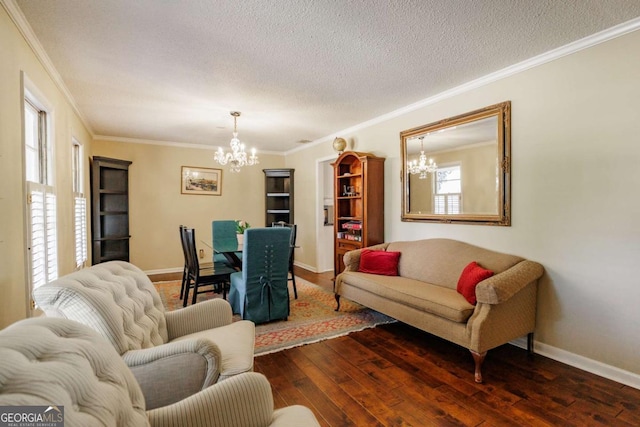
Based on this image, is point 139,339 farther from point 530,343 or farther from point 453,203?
point 453,203

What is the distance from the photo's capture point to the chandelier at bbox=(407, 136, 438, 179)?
3688mm

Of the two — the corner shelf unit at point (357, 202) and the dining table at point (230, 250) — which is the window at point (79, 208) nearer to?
the dining table at point (230, 250)

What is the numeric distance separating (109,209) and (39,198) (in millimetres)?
3100

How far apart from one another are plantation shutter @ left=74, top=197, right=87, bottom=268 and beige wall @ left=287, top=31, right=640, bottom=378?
15.8ft

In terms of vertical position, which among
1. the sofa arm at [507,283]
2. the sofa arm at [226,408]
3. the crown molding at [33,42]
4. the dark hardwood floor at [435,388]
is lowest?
the dark hardwood floor at [435,388]

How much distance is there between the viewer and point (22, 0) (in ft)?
6.15

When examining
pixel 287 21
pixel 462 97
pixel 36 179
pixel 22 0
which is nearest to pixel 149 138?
pixel 36 179

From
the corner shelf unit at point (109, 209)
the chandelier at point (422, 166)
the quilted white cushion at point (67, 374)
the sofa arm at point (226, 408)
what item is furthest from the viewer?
the corner shelf unit at point (109, 209)

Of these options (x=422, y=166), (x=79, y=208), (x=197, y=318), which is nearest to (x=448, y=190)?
(x=422, y=166)

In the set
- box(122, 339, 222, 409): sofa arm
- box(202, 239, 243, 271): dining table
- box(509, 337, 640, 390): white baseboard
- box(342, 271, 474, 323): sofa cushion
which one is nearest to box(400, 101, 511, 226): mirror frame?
box(342, 271, 474, 323): sofa cushion

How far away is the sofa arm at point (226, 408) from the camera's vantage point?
3.54ft

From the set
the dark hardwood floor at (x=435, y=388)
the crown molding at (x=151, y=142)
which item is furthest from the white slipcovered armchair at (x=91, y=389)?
the crown molding at (x=151, y=142)

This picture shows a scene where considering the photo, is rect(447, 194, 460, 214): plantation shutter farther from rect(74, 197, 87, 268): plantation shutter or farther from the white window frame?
rect(74, 197, 87, 268): plantation shutter

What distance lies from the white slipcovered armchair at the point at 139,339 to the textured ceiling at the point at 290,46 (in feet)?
5.57
